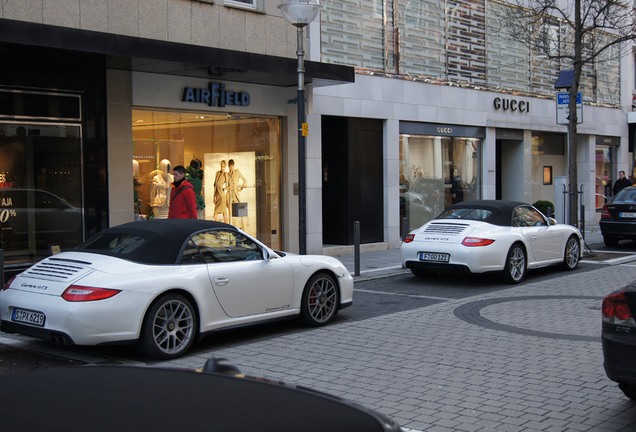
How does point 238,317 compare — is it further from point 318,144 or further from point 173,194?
point 318,144

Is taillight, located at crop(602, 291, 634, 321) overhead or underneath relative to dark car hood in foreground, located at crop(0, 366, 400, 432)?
underneath

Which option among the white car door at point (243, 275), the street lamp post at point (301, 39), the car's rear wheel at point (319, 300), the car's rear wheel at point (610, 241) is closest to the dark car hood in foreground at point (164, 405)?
the white car door at point (243, 275)

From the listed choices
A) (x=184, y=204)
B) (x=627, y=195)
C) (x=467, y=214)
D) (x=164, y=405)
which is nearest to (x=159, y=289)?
(x=164, y=405)

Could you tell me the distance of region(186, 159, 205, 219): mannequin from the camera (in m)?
14.2

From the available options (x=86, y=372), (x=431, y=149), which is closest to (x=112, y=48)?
(x=86, y=372)

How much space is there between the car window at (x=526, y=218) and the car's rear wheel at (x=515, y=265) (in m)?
0.48

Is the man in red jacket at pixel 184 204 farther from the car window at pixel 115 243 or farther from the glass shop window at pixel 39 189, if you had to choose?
the car window at pixel 115 243

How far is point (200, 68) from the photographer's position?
504 inches

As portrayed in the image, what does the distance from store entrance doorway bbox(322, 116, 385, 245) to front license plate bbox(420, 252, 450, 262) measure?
5583 mm

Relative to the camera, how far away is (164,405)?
1.92 meters

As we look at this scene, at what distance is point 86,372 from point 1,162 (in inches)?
398

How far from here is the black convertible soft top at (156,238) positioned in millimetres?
6732

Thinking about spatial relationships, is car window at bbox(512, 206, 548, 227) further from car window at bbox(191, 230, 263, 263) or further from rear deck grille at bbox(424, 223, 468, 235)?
car window at bbox(191, 230, 263, 263)

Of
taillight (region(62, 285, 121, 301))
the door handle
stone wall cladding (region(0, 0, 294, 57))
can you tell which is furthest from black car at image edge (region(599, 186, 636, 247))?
taillight (region(62, 285, 121, 301))
